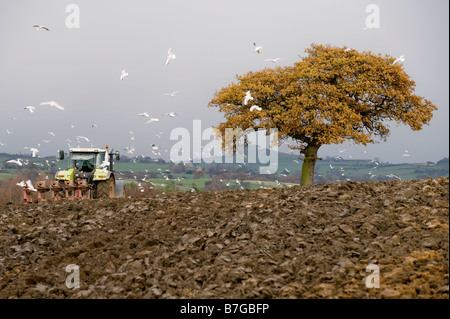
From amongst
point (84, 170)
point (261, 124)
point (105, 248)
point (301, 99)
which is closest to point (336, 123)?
point (301, 99)

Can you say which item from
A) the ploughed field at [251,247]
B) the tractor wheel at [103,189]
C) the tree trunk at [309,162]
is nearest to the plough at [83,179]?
the tractor wheel at [103,189]

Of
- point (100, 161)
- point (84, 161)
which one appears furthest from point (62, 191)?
point (100, 161)

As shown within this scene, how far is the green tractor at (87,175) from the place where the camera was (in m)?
21.8

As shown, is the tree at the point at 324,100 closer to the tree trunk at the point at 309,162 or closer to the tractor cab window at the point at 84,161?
the tree trunk at the point at 309,162

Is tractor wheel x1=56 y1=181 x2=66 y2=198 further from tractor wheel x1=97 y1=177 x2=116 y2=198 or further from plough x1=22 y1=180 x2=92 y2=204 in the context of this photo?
tractor wheel x1=97 y1=177 x2=116 y2=198

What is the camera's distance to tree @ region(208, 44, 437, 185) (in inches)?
997

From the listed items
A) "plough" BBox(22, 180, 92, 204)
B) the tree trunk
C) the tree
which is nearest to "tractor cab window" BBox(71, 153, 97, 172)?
"plough" BBox(22, 180, 92, 204)

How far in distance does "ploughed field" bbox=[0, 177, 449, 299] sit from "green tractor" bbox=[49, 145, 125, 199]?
6.30m

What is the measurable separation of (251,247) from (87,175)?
13.8 m

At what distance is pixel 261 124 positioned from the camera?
2597 cm

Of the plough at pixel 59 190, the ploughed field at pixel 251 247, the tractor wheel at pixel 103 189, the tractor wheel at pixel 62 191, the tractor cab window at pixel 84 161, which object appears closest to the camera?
the ploughed field at pixel 251 247

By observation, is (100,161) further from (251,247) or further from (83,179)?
(251,247)

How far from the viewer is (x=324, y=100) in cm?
2519
